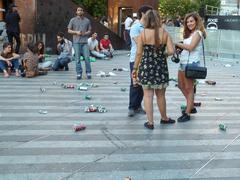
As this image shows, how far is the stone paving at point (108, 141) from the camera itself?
207 inches

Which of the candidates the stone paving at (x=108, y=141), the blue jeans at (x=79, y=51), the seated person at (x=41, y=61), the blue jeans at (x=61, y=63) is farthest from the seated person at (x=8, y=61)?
the stone paving at (x=108, y=141)

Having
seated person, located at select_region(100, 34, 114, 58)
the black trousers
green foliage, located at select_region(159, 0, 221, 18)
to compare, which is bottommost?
seated person, located at select_region(100, 34, 114, 58)

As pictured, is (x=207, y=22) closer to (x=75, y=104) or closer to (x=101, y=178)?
(x=75, y=104)

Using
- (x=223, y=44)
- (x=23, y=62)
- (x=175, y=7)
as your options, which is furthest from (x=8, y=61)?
(x=175, y=7)

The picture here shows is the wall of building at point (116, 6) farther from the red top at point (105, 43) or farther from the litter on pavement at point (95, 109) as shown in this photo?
the litter on pavement at point (95, 109)

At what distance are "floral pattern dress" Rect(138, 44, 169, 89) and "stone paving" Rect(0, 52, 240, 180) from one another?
0.69 metres

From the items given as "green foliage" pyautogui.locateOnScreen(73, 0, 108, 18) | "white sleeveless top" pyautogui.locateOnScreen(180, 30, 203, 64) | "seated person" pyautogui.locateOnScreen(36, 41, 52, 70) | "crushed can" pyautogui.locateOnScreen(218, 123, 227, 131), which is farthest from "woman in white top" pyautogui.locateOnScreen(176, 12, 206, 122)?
"green foliage" pyautogui.locateOnScreen(73, 0, 108, 18)

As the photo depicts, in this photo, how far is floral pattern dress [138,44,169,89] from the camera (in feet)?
22.6

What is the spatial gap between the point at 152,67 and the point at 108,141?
4.20 feet

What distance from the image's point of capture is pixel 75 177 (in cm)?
502

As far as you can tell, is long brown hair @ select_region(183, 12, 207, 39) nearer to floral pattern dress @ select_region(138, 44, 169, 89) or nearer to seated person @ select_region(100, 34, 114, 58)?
floral pattern dress @ select_region(138, 44, 169, 89)

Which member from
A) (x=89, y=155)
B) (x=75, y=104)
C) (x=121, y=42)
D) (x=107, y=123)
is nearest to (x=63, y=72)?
(x=75, y=104)

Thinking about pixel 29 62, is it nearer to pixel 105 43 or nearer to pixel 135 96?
pixel 135 96

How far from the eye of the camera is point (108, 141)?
640 centimetres
